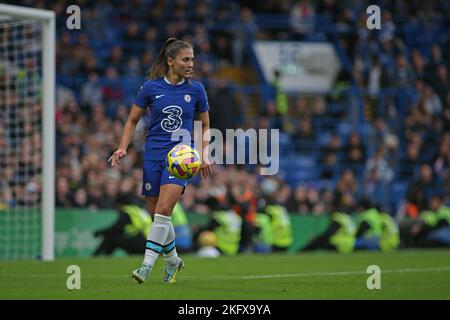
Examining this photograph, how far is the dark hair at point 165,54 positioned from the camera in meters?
10.4

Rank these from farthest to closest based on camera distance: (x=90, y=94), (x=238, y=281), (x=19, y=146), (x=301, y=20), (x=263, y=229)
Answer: (x=301, y=20)
(x=90, y=94)
(x=263, y=229)
(x=19, y=146)
(x=238, y=281)

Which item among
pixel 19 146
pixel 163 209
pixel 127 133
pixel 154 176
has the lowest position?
pixel 163 209

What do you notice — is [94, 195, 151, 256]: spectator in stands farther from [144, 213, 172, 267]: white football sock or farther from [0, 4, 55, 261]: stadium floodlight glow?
[144, 213, 172, 267]: white football sock

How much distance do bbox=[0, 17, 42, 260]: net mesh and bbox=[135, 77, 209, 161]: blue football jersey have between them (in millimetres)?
7083

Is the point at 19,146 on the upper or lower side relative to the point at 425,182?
upper

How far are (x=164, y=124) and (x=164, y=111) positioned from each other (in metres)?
0.13

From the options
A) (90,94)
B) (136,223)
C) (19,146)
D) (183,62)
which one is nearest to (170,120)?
(183,62)

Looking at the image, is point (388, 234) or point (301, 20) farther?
point (301, 20)

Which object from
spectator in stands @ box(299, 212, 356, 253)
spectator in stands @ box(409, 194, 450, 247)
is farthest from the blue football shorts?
spectator in stands @ box(409, 194, 450, 247)

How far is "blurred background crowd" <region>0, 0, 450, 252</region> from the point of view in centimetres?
2162

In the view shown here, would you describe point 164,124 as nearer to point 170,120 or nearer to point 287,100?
point 170,120

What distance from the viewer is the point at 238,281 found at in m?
11.2

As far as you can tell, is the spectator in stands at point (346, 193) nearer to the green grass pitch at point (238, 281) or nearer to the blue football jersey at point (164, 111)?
the green grass pitch at point (238, 281)

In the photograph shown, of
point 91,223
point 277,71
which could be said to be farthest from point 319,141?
point 91,223
